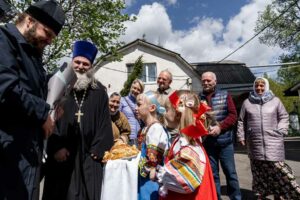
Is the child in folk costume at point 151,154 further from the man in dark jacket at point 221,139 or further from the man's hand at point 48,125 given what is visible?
the man in dark jacket at point 221,139

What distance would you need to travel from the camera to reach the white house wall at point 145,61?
24.6 metres

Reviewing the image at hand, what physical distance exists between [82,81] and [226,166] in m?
2.48

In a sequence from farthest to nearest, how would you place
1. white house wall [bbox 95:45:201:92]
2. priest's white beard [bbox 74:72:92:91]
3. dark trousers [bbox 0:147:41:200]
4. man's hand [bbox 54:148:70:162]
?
1. white house wall [bbox 95:45:201:92]
2. priest's white beard [bbox 74:72:92:91]
3. man's hand [bbox 54:148:70:162]
4. dark trousers [bbox 0:147:41:200]

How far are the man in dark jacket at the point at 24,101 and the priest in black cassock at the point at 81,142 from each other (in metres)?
1.10

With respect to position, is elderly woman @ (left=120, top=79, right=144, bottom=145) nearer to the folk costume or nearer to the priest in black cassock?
the folk costume

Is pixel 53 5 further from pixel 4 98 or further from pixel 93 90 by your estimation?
pixel 93 90

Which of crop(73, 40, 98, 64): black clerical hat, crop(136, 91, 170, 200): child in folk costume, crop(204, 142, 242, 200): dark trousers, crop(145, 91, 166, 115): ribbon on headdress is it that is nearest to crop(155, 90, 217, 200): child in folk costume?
crop(136, 91, 170, 200): child in folk costume

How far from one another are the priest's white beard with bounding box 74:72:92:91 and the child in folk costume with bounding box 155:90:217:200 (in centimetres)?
89

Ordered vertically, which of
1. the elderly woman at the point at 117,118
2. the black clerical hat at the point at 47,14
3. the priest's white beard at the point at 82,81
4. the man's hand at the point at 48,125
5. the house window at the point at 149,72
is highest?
the house window at the point at 149,72

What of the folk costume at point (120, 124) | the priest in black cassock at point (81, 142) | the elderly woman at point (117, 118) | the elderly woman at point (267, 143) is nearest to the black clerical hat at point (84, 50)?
the priest in black cassock at point (81, 142)

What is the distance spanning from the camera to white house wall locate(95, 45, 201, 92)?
80.8ft

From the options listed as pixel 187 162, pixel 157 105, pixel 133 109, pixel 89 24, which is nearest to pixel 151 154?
pixel 187 162

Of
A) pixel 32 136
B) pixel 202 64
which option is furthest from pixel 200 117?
pixel 202 64

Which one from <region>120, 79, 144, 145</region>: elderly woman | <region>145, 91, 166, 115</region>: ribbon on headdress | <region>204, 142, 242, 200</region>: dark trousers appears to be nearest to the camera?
<region>145, 91, 166, 115</region>: ribbon on headdress
